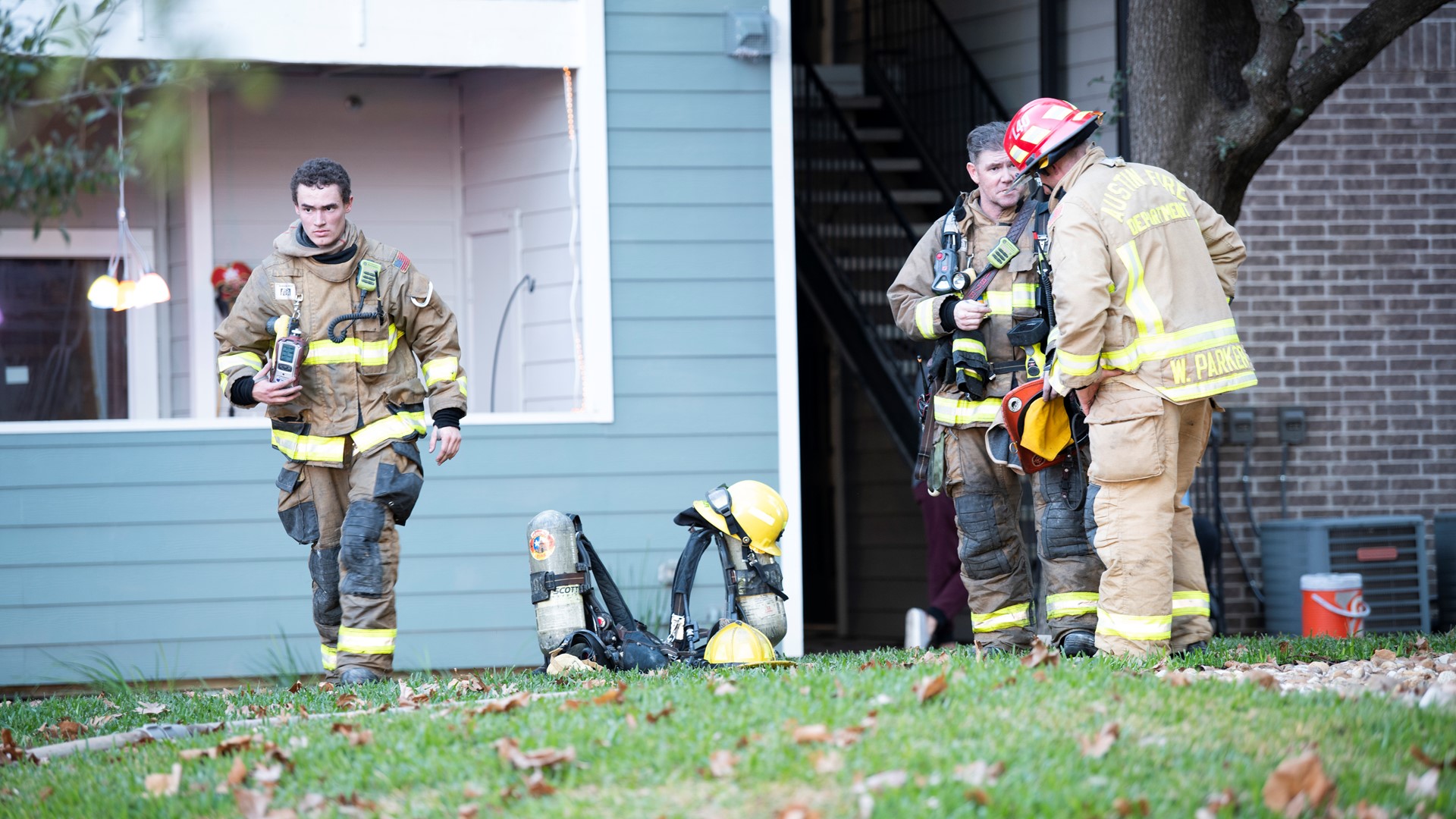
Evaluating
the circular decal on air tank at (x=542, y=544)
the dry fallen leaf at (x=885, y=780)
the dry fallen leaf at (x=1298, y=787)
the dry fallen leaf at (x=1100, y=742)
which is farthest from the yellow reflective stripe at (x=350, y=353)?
the dry fallen leaf at (x=1298, y=787)

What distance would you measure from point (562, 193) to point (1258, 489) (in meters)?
4.87

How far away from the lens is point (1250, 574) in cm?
910

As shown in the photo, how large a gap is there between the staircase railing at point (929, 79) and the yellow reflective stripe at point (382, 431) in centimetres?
586

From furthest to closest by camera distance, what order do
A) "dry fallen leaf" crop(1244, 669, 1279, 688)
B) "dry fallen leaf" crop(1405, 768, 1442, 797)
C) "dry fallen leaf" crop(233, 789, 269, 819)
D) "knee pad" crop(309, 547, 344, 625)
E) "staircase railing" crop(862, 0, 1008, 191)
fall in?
"staircase railing" crop(862, 0, 1008, 191)
"knee pad" crop(309, 547, 344, 625)
"dry fallen leaf" crop(1244, 669, 1279, 688)
"dry fallen leaf" crop(233, 789, 269, 819)
"dry fallen leaf" crop(1405, 768, 1442, 797)

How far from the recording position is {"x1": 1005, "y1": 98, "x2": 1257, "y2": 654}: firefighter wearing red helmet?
5035 millimetres

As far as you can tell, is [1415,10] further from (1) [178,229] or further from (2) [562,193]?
(1) [178,229]

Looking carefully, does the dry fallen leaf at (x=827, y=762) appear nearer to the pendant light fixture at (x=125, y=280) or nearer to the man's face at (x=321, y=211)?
the man's face at (x=321, y=211)

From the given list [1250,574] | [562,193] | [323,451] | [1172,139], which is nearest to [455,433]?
[323,451]

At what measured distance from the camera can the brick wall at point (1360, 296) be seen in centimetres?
920

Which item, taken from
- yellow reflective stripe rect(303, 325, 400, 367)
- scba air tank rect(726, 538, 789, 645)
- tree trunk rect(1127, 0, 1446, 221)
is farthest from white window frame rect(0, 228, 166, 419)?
tree trunk rect(1127, 0, 1446, 221)

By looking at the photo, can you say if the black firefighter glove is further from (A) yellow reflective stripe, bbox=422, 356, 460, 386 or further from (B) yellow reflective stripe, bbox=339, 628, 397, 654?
(B) yellow reflective stripe, bbox=339, 628, 397, 654

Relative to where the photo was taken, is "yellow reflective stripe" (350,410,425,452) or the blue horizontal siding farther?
the blue horizontal siding

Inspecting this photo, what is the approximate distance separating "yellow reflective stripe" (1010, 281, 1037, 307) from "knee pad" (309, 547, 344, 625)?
10.2 ft

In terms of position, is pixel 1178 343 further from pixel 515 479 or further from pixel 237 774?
pixel 515 479
